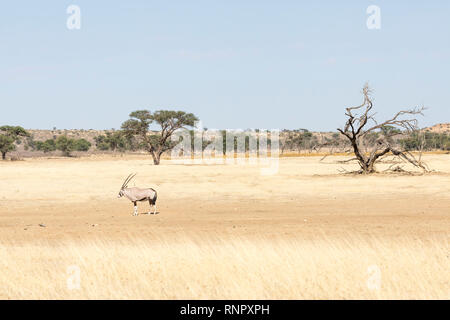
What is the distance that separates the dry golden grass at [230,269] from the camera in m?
9.40

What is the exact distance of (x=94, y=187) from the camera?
95.1 ft

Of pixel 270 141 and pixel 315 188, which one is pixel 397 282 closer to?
pixel 315 188

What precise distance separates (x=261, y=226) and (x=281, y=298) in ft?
23.6

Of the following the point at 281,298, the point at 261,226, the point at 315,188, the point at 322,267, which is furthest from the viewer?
the point at 315,188

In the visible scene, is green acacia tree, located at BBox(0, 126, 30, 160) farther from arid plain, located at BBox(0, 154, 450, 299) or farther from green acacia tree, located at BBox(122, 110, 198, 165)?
arid plain, located at BBox(0, 154, 450, 299)

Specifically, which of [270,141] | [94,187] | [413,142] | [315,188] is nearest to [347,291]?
[315,188]

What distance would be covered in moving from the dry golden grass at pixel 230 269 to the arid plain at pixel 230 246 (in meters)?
0.02

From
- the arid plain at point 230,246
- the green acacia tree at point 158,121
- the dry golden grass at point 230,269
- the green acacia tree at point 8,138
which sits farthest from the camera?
the green acacia tree at point 8,138

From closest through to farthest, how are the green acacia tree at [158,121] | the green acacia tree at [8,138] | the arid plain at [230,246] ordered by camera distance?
the arid plain at [230,246], the green acacia tree at [158,121], the green acacia tree at [8,138]

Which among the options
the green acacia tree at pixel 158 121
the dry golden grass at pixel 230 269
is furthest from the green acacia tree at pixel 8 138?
the dry golden grass at pixel 230 269

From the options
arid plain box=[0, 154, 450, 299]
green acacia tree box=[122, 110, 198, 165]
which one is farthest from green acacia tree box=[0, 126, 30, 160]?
→ arid plain box=[0, 154, 450, 299]

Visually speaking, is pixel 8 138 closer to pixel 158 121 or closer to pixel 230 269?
pixel 158 121

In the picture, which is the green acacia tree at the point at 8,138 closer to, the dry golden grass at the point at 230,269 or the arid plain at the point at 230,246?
the arid plain at the point at 230,246

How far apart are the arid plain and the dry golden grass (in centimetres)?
2
